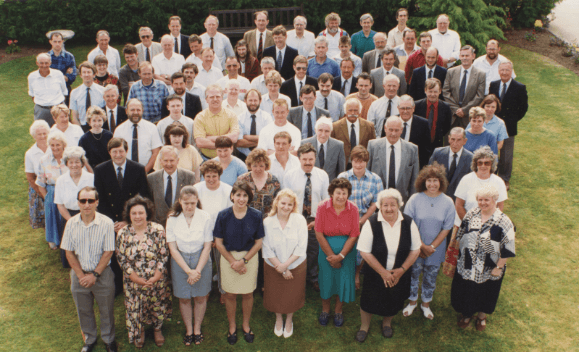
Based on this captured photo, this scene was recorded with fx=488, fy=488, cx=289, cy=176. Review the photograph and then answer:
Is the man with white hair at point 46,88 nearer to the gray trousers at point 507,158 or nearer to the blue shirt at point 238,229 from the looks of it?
the blue shirt at point 238,229

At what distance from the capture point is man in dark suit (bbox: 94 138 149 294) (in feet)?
20.4

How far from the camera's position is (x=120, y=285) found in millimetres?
6676

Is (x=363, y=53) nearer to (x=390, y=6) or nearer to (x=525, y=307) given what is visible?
(x=390, y=6)

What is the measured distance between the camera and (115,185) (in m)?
6.23

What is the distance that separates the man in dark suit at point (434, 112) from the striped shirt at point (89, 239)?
5.02 m

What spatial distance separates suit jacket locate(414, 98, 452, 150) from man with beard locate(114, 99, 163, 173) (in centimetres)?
416

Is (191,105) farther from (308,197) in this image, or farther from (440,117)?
(440,117)

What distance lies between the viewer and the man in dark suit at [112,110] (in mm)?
7641

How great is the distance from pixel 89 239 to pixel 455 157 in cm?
487

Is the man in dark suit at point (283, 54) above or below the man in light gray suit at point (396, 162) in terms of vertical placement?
above

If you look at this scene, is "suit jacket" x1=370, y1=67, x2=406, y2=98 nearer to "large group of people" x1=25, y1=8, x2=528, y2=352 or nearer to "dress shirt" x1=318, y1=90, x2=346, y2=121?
"large group of people" x1=25, y1=8, x2=528, y2=352

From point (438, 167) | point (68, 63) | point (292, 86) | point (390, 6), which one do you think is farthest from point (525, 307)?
point (390, 6)

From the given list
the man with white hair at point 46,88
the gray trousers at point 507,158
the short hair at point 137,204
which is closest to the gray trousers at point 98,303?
the short hair at point 137,204

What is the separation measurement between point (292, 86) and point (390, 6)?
25.2ft
